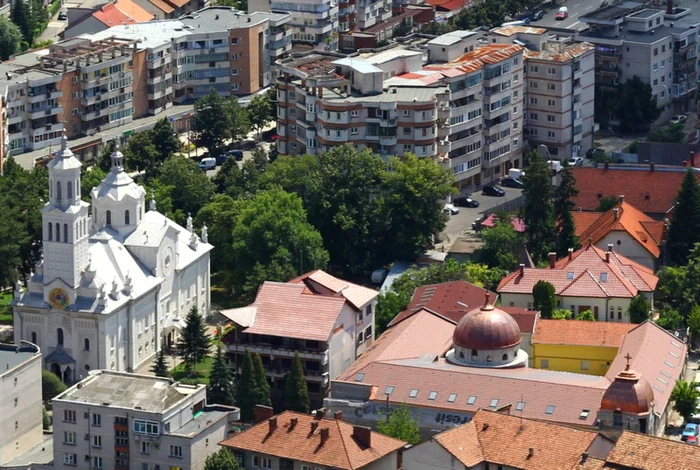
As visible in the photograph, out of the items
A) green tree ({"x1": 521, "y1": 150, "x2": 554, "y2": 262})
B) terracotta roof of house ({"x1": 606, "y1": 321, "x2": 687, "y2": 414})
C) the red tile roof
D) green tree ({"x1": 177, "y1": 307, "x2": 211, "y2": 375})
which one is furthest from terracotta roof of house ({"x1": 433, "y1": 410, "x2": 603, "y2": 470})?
the red tile roof

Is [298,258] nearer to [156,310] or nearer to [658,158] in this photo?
[156,310]

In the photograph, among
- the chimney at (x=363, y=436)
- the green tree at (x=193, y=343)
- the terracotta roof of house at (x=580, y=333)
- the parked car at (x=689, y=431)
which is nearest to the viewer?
the chimney at (x=363, y=436)

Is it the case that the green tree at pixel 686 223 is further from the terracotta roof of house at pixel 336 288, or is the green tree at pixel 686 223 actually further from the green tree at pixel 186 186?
the green tree at pixel 186 186

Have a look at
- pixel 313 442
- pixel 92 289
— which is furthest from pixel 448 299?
pixel 313 442

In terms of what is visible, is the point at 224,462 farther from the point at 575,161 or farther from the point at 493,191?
the point at 575,161

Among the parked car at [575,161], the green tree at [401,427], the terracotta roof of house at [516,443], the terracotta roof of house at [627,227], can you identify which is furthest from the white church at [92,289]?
the parked car at [575,161]
